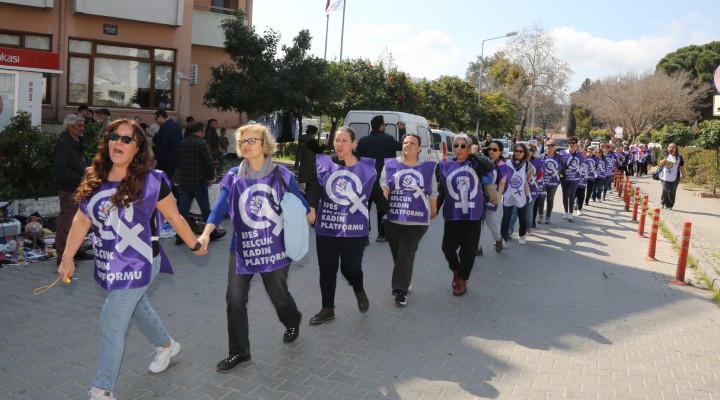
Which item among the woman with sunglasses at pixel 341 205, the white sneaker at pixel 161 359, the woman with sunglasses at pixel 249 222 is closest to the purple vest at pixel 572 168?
the woman with sunglasses at pixel 341 205

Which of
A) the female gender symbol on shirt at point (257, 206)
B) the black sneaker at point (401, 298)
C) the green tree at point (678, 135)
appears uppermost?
the green tree at point (678, 135)

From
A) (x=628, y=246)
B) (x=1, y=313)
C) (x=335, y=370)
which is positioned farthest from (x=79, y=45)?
(x=335, y=370)

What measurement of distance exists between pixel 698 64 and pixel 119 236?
233 feet

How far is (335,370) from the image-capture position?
4.76 metres

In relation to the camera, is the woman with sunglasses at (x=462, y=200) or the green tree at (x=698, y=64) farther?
the green tree at (x=698, y=64)

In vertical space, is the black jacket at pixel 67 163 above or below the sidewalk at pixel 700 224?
above

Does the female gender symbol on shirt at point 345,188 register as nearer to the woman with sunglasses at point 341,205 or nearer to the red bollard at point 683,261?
the woman with sunglasses at point 341,205

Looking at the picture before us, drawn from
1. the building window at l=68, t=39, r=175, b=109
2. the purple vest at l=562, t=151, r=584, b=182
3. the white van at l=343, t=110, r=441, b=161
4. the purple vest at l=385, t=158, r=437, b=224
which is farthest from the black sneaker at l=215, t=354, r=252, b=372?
the building window at l=68, t=39, r=175, b=109

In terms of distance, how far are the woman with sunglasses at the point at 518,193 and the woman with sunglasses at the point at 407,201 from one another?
14.0 ft

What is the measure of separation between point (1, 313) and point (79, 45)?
46.3 feet

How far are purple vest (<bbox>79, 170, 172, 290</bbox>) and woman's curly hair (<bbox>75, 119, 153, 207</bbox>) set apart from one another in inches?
1.5

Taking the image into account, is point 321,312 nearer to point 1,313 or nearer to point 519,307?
point 519,307

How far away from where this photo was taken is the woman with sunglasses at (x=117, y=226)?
12.8 ft

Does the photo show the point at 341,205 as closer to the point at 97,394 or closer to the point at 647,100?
the point at 97,394
